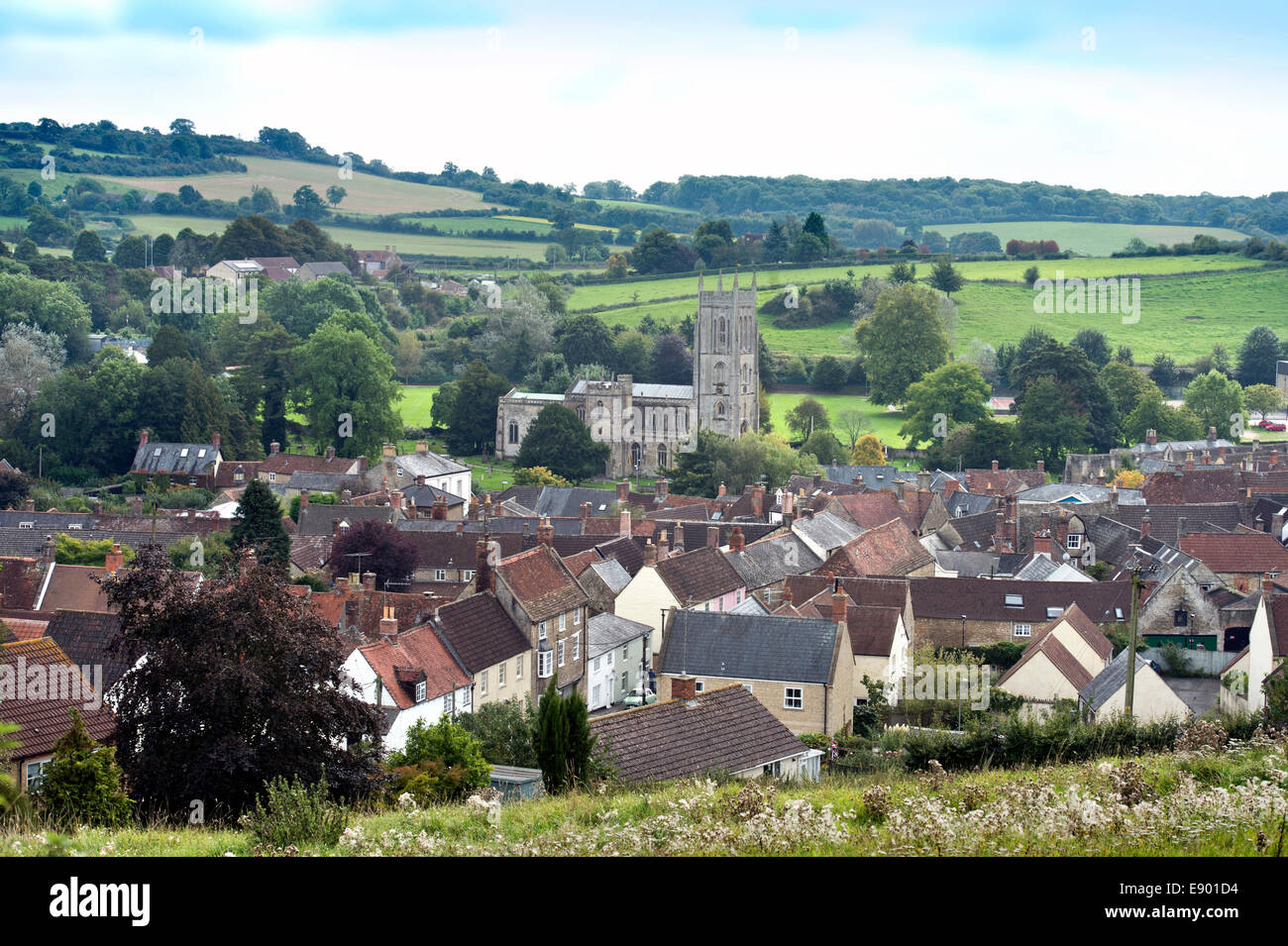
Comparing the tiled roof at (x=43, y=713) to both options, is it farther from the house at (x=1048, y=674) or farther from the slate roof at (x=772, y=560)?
the slate roof at (x=772, y=560)

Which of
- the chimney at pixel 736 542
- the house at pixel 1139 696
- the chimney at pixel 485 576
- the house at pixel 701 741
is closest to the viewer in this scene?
the house at pixel 701 741

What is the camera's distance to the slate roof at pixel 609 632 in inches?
1661

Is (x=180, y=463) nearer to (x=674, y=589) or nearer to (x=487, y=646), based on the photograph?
(x=674, y=589)

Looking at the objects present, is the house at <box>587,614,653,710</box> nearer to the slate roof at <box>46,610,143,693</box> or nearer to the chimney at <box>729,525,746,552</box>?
the chimney at <box>729,525,746,552</box>

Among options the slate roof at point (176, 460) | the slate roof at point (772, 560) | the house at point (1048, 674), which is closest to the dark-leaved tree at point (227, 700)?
the house at point (1048, 674)

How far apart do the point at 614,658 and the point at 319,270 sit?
122580mm

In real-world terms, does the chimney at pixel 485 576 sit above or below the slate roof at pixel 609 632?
above

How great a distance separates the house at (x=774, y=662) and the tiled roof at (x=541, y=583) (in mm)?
4126

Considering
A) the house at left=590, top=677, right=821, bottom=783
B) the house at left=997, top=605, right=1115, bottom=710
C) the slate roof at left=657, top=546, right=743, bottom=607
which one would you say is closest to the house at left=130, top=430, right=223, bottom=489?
the slate roof at left=657, top=546, right=743, bottom=607

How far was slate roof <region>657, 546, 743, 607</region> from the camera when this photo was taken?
46.3 m

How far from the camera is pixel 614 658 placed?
42844 mm

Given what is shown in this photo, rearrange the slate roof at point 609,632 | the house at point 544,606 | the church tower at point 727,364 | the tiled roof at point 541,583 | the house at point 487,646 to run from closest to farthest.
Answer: the house at point 487,646 < the house at point 544,606 < the tiled roof at point 541,583 < the slate roof at point 609,632 < the church tower at point 727,364

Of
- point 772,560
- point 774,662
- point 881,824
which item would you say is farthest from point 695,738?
point 772,560

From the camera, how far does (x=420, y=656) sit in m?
34.8
